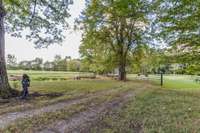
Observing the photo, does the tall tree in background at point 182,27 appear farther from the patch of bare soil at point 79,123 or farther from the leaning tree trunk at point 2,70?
the leaning tree trunk at point 2,70

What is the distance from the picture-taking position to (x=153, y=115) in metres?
8.13

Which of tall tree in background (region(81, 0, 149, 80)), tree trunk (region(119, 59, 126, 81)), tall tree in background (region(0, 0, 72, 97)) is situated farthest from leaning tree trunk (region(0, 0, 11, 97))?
tree trunk (region(119, 59, 126, 81))

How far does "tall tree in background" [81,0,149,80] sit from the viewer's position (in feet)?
99.7

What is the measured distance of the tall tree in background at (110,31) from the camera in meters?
30.4

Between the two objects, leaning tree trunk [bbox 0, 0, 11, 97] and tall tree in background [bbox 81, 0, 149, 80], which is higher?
tall tree in background [bbox 81, 0, 149, 80]

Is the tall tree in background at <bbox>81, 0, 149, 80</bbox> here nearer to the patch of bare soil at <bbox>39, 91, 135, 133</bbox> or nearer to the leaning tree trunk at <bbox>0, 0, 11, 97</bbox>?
the leaning tree trunk at <bbox>0, 0, 11, 97</bbox>

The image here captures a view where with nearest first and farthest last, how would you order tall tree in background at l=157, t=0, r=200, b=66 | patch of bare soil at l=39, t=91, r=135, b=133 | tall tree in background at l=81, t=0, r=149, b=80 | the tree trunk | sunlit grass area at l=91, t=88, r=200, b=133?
patch of bare soil at l=39, t=91, r=135, b=133
sunlit grass area at l=91, t=88, r=200, b=133
tall tree in background at l=157, t=0, r=200, b=66
tall tree in background at l=81, t=0, r=149, b=80
the tree trunk

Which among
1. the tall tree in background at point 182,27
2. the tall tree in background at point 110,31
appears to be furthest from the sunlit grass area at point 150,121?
the tall tree in background at point 110,31

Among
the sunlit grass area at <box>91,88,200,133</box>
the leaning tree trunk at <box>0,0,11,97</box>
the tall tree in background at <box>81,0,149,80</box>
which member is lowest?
the sunlit grass area at <box>91,88,200,133</box>

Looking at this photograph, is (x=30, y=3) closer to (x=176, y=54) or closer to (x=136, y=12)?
(x=176, y=54)

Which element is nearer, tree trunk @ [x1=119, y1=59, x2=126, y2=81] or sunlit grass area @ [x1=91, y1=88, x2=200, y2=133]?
sunlit grass area @ [x1=91, y1=88, x2=200, y2=133]

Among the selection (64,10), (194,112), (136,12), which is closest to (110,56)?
(136,12)

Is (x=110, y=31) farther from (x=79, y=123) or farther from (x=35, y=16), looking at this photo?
(x=79, y=123)

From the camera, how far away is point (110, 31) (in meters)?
31.8
